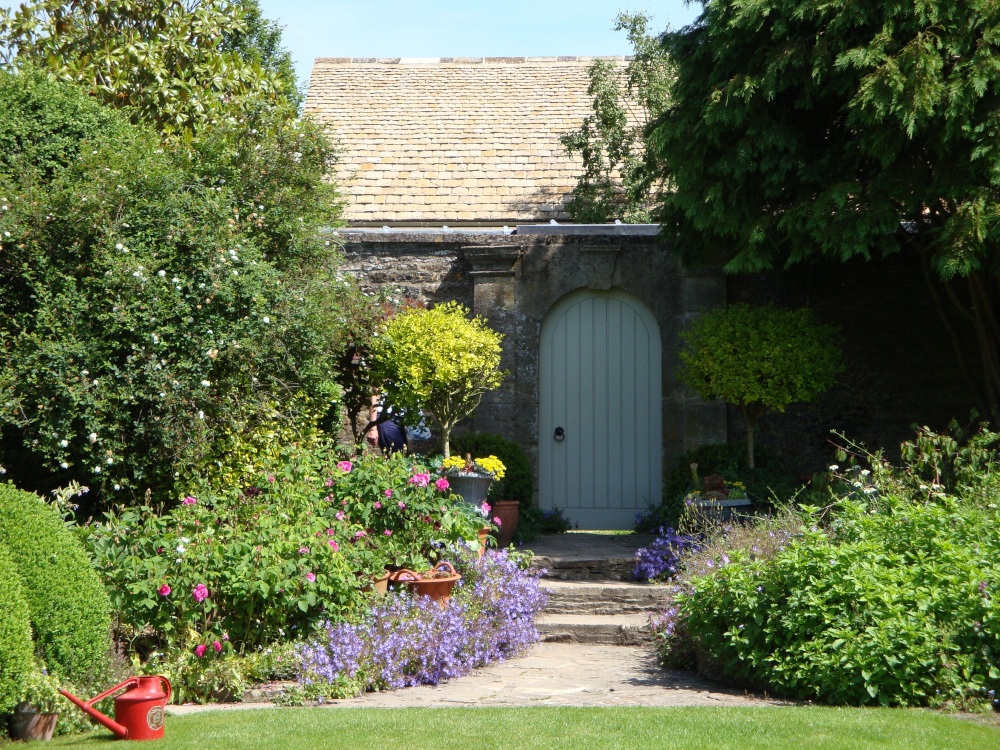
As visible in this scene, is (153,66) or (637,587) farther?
(153,66)

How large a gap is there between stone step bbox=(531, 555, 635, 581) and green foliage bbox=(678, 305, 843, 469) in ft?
5.87

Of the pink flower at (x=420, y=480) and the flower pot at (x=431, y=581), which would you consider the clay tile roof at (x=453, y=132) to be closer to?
the pink flower at (x=420, y=480)

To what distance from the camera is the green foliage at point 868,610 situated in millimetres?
4688

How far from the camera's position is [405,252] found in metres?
9.95

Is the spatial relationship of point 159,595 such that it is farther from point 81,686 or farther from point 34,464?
point 34,464

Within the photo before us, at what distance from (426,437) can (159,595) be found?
483 cm

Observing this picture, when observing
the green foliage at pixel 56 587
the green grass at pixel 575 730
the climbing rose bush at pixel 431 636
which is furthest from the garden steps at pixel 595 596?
the green foliage at pixel 56 587

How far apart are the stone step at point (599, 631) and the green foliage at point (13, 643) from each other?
147 inches

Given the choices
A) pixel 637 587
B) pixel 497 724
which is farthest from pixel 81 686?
pixel 637 587

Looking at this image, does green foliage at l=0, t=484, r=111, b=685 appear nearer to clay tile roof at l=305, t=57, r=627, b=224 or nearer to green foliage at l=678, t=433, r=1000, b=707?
green foliage at l=678, t=433, r=1000, b=707

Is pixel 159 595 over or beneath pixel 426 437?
beneath

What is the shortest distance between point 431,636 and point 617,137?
9058 millimetres

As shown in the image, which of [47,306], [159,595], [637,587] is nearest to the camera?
[159,595]

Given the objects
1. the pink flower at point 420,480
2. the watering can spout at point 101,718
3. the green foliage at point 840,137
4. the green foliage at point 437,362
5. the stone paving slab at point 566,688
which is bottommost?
the stone paving slab at point 566,688
